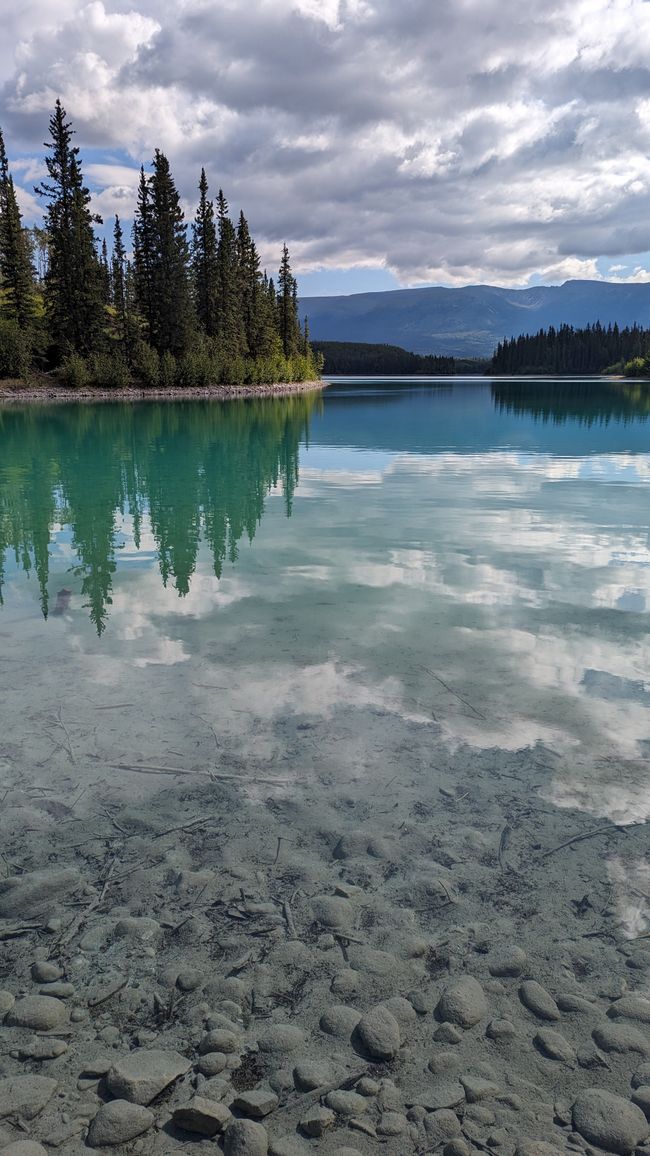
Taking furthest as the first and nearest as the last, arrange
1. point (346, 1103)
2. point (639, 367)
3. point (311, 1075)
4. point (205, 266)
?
point (639, 367) → point (205, 266) → point (311, 1075) → point (346, 1103)

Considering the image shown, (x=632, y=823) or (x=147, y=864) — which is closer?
(x=147, y=864)

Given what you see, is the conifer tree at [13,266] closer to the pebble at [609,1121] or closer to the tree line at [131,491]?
the tree line at [131,491]

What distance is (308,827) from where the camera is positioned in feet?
15.4

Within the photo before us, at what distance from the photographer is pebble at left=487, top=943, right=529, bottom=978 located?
139 inches

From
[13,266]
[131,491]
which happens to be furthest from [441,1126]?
[13,266]

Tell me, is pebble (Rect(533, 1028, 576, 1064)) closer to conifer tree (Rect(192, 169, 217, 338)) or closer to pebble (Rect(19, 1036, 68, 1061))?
pebble (Rect(19, 1036, 68, 1061))

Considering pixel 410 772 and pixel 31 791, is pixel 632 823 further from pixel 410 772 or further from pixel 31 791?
pixel 31 791

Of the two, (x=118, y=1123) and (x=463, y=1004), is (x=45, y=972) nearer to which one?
(x=118, y=1123)

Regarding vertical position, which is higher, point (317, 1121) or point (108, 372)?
point (108, 372)

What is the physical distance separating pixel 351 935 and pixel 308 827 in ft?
3.22

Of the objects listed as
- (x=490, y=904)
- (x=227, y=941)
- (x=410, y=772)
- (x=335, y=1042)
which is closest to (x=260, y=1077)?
(x=335, y=1042)

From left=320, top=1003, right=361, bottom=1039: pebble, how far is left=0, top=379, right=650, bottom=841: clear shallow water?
2098 mm

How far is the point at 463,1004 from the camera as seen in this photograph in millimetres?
3312

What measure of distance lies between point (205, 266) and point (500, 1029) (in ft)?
305
